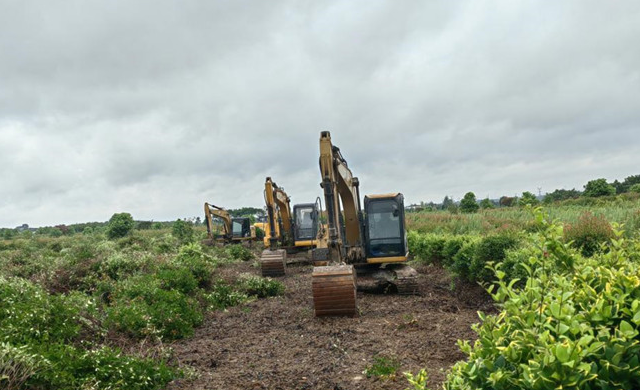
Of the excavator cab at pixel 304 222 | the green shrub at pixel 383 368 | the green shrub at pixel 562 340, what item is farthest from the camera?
the excavator cab at pixel 304 222

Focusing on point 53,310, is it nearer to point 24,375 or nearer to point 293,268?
point 24,375

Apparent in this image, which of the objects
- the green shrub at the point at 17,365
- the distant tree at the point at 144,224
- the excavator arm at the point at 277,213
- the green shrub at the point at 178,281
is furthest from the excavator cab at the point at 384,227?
the distant tree at the point at 144,224

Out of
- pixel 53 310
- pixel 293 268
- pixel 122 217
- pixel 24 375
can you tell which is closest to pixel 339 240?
pixel 53 310

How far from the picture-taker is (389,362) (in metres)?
5.78

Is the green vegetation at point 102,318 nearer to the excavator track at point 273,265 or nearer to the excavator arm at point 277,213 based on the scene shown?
the excavator track at point 273,265

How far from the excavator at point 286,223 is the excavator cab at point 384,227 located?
23.5 ft

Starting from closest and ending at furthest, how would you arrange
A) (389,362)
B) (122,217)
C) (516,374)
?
(516,374), (389,362), (122,217)

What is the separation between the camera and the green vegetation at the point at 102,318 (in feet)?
15.6

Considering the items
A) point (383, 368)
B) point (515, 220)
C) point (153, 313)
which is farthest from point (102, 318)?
point (515, 220)

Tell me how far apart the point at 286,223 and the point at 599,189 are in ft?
85.3

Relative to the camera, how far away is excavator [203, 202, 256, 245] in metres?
29.6

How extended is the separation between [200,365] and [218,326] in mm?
2485

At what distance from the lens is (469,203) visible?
3591 centimetres

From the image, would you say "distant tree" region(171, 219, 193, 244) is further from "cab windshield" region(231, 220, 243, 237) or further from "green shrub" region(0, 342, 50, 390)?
"green shrub" region(0, 342, 50, 390)
